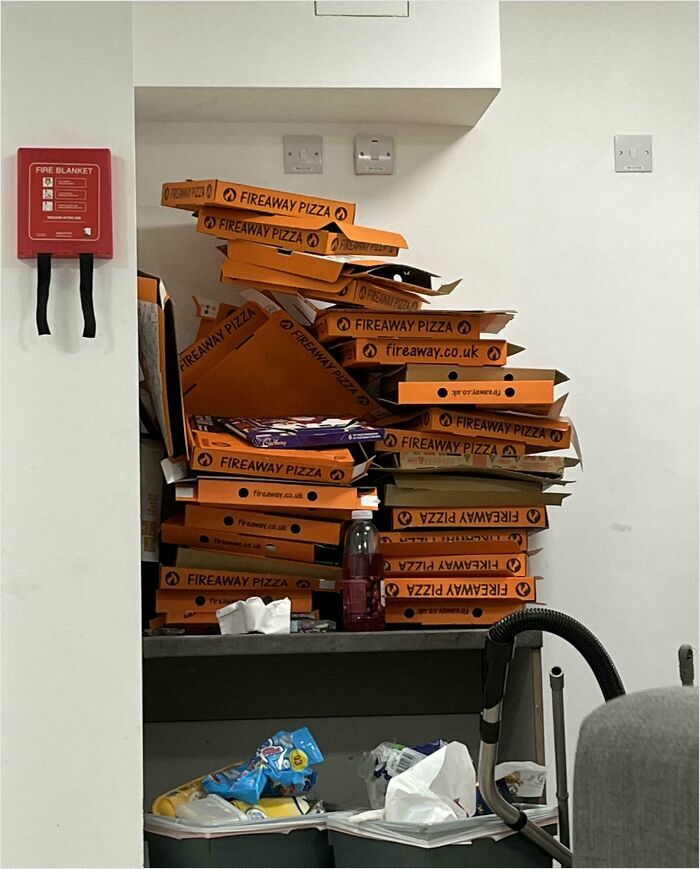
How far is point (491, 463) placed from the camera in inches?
87.7

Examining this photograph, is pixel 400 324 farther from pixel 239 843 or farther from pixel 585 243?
pixel 239 843

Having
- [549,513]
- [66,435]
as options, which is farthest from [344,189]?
[66,435]

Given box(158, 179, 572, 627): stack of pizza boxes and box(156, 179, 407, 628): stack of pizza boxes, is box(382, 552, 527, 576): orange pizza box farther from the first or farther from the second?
box(156, 179, 407, 628): stack of pizza boxes

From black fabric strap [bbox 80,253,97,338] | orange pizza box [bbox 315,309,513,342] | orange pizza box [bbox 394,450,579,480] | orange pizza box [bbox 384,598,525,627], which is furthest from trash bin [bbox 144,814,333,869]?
orange pizza box [bbox 315,309,513,342]

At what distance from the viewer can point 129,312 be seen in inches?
67.2

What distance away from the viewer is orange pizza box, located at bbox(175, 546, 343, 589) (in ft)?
7.04

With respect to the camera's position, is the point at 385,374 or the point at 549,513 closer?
the point at 385,374

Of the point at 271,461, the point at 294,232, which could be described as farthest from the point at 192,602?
the point at 294,232

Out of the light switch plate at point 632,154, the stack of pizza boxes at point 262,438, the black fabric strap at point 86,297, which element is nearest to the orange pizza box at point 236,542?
the stack of pizza boxes at point 262,438

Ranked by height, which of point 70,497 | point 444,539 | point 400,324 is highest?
point 400,324

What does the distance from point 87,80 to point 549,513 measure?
1.42 m

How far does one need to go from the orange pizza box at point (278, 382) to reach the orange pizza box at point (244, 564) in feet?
1.17

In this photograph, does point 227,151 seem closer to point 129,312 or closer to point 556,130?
point 556,130

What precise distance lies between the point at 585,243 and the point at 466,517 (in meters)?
0.81
